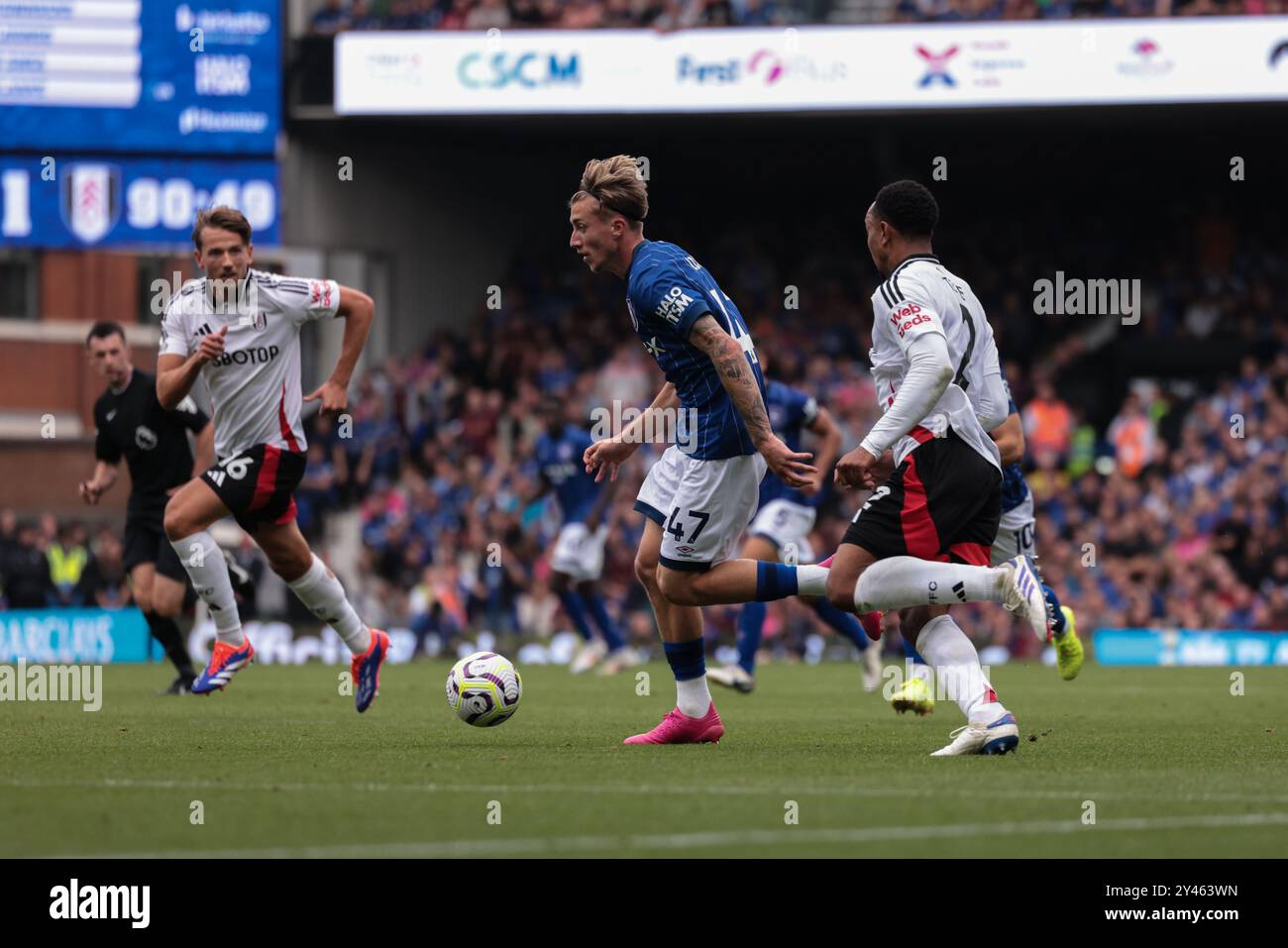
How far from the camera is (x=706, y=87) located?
26203 mm

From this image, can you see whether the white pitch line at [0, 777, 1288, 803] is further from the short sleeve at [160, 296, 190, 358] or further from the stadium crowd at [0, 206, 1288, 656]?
the stadium crowd at [0, 206, 1288, 656]

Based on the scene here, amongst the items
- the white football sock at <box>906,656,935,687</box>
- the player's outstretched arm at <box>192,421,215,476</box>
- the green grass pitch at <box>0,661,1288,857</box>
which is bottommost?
the green grass pitch at <box>0,661,1288,857</box>

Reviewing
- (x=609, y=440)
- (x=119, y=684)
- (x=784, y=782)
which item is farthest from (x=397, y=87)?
(x=784, y=782)

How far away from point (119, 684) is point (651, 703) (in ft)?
14.8

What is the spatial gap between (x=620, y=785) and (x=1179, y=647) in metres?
15.3

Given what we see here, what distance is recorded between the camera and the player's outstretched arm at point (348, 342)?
9602mm

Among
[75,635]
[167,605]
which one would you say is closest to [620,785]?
[167,605]

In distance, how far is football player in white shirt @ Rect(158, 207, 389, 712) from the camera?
9.97 meters

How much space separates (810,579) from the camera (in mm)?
8344

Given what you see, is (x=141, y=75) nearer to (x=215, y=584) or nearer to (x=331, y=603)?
(x=215, y=584)

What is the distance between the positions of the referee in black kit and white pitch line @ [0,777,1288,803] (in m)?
5.84

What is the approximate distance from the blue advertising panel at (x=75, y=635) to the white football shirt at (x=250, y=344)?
39.0 feet

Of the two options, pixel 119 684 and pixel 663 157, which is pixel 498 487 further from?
pixel 119 684

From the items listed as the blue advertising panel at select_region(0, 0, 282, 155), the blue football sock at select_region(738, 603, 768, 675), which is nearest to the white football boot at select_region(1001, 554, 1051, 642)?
the blue football sock at select_region(738, 603, 768, 675)
